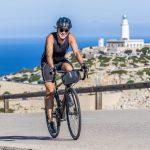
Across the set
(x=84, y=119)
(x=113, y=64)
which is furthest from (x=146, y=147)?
(x=113, y=64)

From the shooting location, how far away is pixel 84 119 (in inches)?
601

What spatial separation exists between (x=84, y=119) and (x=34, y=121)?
1.30 m

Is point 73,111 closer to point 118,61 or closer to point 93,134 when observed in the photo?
point 93,134

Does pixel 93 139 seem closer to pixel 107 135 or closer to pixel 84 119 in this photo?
pixel 107 135

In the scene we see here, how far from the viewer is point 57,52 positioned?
33.5 ft

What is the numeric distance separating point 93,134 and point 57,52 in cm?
209

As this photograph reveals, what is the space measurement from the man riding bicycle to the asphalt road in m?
0.87

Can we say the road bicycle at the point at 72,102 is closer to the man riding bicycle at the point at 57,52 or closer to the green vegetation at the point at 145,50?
the man riding bicycle at the point at 57,52

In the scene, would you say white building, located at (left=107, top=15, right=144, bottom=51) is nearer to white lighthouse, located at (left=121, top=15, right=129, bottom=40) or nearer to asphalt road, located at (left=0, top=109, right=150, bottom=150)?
white lighthouse, located at (left=121, top=15, right=129, bottom=40)

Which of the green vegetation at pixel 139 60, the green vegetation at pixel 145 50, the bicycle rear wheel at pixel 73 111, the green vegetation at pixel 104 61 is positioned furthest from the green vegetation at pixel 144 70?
the bicycle rear wheel at pixel 73 111

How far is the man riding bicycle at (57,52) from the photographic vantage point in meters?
10.1

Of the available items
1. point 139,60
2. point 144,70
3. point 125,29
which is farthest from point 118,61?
point 125,29

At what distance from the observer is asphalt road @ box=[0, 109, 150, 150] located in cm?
1010

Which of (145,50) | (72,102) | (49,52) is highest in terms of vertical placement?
(145,50)
